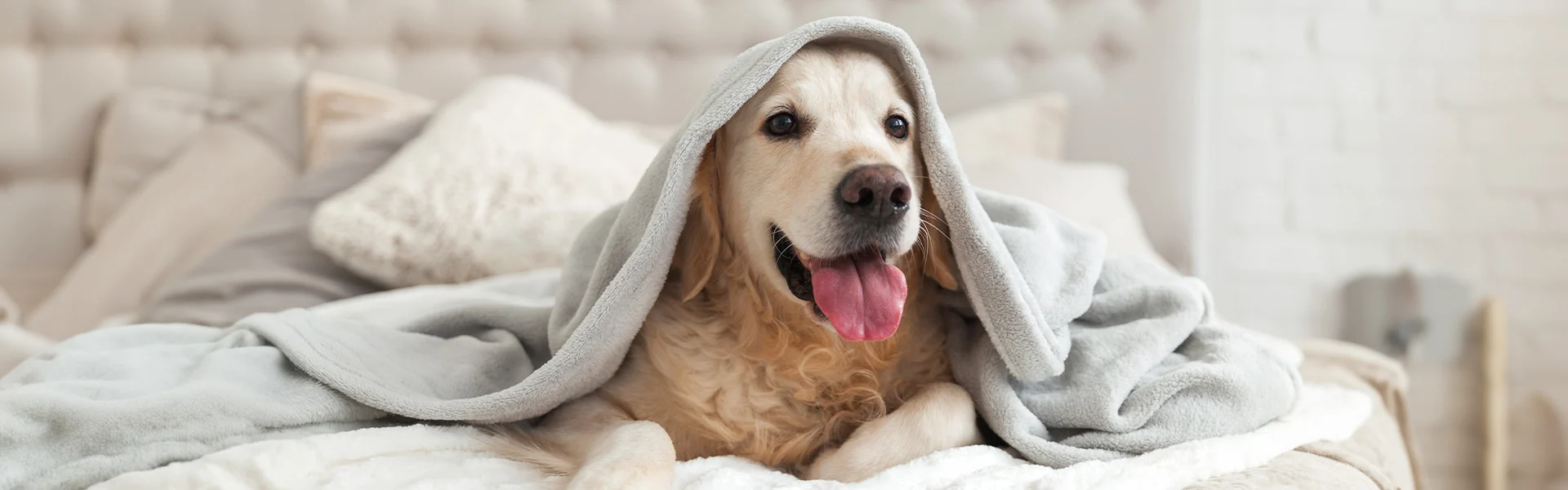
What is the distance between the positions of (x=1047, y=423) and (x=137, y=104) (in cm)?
257

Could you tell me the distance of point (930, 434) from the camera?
1076 millimetres

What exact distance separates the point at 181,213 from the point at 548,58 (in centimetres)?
100

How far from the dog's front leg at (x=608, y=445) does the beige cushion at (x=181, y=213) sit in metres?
1.37

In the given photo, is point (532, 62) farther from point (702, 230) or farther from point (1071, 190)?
point (702, 230)

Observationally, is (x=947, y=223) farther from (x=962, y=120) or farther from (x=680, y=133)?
(x=962, y=120)

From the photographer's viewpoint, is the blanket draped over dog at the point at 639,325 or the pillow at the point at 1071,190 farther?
the pillow at the point at 1071,190

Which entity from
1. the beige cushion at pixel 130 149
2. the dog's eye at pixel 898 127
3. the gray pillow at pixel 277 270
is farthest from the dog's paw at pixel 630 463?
the beige cushion at pixel 130 149

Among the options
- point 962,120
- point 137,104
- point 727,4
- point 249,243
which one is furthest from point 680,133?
point 137,104

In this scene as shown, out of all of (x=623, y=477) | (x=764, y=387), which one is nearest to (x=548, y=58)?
(x=764, y=387)

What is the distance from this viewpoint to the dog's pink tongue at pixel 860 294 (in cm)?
105

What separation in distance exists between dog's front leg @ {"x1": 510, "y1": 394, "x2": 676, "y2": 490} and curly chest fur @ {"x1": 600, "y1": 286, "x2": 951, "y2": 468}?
0.05 m

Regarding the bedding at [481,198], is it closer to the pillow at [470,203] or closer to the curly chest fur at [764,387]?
the pillow at [470,203]

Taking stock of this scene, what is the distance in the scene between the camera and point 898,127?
1.19m

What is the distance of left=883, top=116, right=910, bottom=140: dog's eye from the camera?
118 cm
